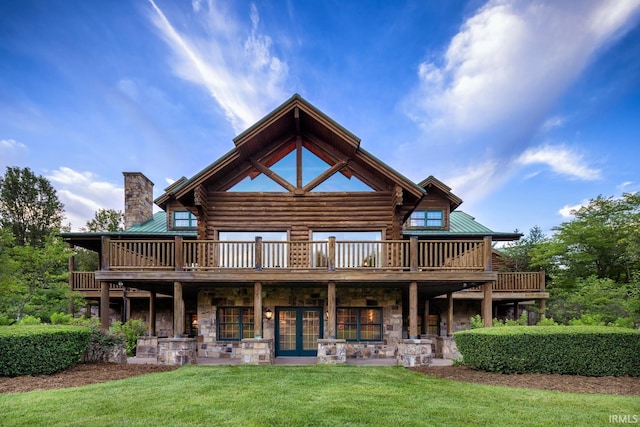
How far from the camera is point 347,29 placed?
59.7 feet

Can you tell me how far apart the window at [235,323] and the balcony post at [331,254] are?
4.08m

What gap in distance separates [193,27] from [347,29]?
7.91 metres

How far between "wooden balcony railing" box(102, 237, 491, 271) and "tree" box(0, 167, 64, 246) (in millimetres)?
22068

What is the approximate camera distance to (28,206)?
28.4m

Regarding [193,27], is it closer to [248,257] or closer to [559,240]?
[248,257]

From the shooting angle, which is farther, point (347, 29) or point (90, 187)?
point (90, 187)

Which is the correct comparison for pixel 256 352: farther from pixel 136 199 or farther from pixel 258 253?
pixel 136 199

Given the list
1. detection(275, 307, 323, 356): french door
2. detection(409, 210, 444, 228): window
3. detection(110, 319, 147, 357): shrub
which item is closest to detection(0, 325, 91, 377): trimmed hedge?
detection(110, 319, 147, 357): shrub

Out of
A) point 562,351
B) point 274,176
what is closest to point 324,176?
point 274,176

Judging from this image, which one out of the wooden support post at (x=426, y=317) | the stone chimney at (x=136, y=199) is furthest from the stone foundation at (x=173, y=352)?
the stone chimney at (x=136, y=199)

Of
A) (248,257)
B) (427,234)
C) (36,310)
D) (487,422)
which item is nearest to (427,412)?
(487,422)

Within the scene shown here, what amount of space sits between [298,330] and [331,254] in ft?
12.1

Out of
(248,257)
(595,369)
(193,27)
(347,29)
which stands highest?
(347,29)

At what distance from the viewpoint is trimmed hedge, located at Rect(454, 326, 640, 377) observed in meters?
8.13
